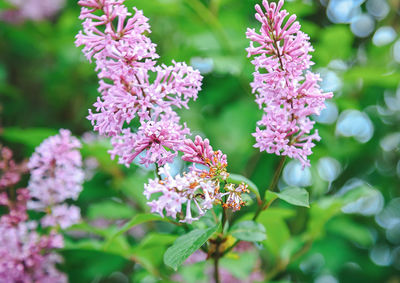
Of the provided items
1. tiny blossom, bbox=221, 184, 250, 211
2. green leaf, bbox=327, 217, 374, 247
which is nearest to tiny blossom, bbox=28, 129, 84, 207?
tiny blossom, bbox=221, 184, 250, 211

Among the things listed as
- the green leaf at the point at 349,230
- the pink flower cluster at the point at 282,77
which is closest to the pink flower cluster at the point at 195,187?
the pink flower cluster at the point at 282,77

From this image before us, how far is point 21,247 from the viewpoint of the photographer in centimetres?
173

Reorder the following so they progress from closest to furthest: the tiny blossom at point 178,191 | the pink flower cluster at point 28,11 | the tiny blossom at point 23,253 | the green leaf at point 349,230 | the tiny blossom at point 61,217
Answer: the tiny blossom at point 178,191, the tiny blossom at point 23,253, the tiny blossom at point 61,217, the green leaf at point 349,230, the pink flower cluster at point 28,11

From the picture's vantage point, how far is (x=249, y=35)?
118 cm

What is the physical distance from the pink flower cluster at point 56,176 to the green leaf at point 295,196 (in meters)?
0.87

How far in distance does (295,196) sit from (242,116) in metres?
1.35

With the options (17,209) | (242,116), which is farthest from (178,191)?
(242,116)

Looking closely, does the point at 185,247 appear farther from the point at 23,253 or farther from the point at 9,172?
the point at 9,172

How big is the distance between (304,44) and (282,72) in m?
0.10

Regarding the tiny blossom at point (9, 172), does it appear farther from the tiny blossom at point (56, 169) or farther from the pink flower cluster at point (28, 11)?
the pink flower cluster at point (28, 11)

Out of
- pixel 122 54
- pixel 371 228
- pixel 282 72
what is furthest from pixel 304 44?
pixel 371 228

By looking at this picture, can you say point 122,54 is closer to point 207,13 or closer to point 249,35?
point 249,35

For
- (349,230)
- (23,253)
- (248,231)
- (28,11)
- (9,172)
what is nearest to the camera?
(248,231)

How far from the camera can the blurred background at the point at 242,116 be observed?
2604 mm
